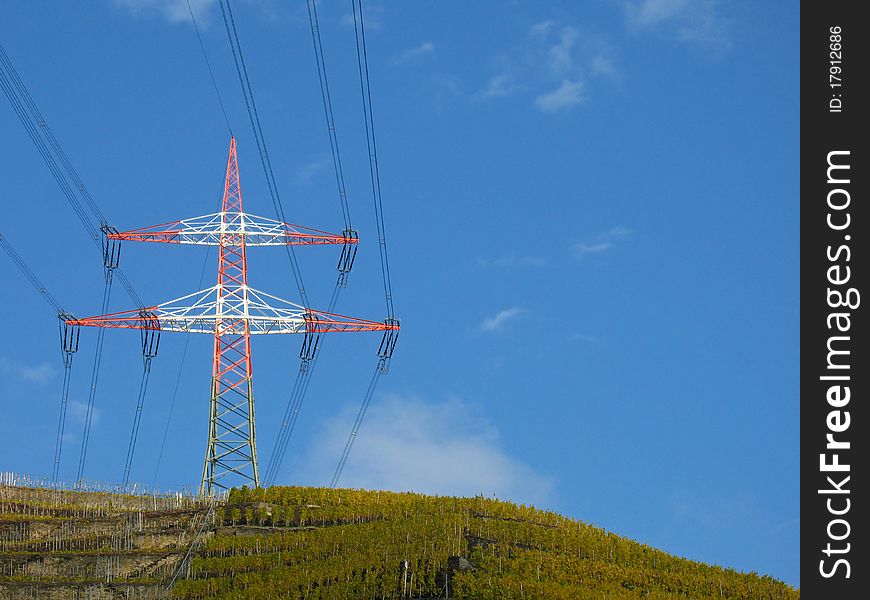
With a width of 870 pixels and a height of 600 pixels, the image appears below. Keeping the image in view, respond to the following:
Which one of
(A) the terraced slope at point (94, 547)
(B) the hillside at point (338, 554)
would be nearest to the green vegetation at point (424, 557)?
(B) the hillside at point (338, 554)

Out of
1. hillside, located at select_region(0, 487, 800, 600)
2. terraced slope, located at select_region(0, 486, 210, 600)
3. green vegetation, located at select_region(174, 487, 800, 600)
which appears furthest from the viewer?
terraced slope, located at select_region(0, 486, 210, 600)

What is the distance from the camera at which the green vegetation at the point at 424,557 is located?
39594mm

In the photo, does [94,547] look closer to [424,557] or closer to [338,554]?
[338,554]

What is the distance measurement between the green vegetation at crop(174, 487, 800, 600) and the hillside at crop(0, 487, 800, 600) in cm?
6

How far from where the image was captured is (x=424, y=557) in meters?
41.3

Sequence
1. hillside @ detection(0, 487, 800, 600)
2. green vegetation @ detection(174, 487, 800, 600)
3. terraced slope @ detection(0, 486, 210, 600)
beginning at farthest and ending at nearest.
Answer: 1. terraced slope @ detection(0, 486, 210, 600)
2. hillside @ detection(0, 487, 800, 600)
3. green vegetation @ detection(174, 487, 800, 600)

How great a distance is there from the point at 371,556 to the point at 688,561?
40.4 ft

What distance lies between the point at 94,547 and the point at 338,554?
34.9 ft

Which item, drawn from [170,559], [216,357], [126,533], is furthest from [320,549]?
[216,357]

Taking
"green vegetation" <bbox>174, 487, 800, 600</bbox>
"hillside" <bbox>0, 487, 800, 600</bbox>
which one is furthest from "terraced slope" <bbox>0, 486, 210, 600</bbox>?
"green vegetation" <bbox>174, 487, 800, 600</bbox>

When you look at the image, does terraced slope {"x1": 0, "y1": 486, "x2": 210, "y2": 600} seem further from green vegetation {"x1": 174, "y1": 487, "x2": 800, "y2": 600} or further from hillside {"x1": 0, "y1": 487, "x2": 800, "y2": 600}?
green vegetation {"x1": 174, "y1": 487, "x2": 800, "y2": 600}

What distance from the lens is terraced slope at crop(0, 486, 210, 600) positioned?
4362 centimetres

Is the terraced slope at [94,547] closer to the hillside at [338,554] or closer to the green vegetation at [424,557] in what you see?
the hillside at [338,554]

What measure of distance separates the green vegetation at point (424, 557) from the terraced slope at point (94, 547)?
1536 millimetres
